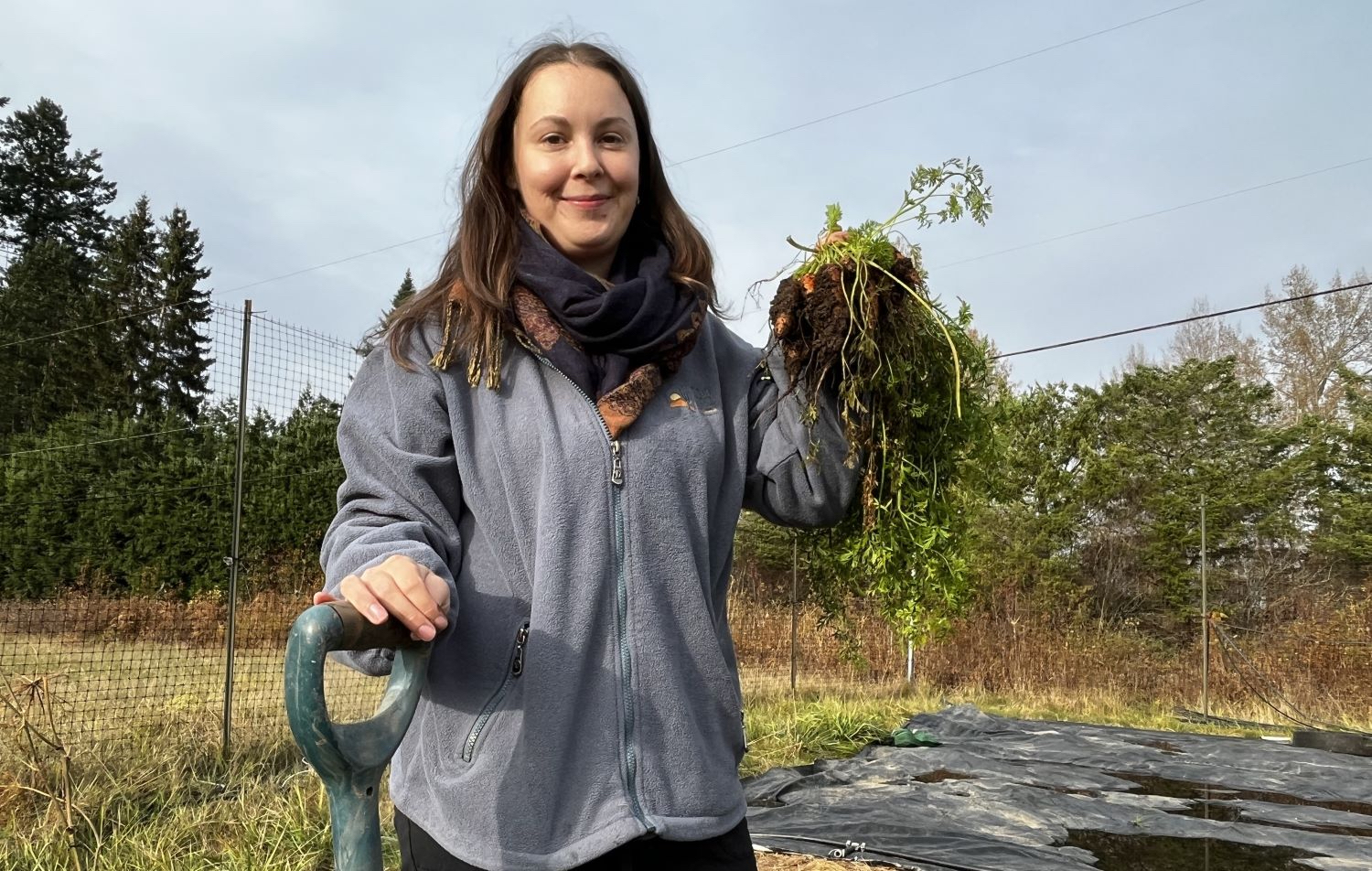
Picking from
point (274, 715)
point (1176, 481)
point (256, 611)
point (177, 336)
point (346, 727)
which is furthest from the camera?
point (177, 336)

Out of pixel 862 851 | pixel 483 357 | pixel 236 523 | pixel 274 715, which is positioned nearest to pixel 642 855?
pixel 483 357

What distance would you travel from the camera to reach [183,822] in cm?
392

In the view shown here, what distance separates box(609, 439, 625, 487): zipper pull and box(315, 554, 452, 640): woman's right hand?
0.34 metres

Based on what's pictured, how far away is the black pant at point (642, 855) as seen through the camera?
4.38 ft

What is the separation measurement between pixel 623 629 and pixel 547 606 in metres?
0.12

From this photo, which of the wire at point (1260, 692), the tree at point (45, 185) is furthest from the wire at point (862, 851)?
the tree at point (45, 185)

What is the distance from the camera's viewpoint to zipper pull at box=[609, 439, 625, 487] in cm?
141

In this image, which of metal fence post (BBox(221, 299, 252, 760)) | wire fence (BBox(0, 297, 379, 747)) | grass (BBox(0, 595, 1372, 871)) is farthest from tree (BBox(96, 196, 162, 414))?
metal fence post (BBox(221, 299, 252, 760))

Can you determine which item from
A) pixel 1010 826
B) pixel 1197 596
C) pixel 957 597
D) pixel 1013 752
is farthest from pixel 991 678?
pixel 957 597

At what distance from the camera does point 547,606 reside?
4.39ft

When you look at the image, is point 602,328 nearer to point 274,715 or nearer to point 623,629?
point 623,629

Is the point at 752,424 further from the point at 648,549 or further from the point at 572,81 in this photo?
the point at 572,81

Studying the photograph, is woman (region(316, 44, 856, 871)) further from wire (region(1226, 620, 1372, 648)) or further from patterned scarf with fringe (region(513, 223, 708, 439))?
wire (region(1226, 620, 1372, 648))

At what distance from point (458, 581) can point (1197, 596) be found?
13.9 meters
